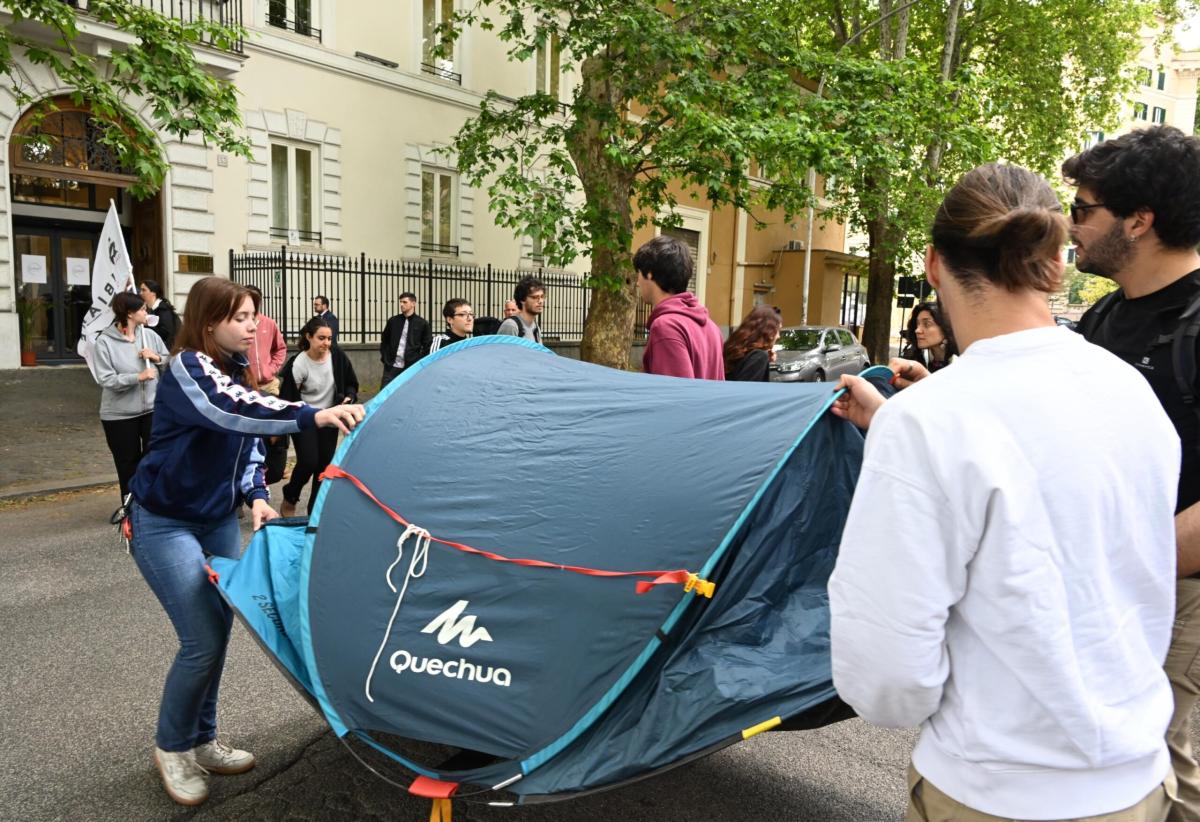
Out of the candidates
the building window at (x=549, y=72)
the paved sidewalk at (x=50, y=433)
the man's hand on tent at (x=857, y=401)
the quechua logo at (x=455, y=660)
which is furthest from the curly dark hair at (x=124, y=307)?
the building window at (x=549, y=72)

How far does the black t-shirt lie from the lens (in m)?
2.08

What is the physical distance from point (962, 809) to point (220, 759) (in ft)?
9.02

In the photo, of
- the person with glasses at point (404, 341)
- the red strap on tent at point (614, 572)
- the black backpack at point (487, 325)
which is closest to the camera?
the red strap on tent at point (614, 572)

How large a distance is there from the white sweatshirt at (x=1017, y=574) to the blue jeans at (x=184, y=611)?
2.37 m

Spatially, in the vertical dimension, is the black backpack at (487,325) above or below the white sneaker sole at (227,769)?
above

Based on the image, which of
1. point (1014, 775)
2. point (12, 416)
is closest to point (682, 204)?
point (12, 416)

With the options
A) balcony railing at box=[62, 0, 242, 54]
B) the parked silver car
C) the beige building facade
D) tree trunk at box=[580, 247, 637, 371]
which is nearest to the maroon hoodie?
the beige building facade

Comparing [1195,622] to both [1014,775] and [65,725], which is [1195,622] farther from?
[65,725]

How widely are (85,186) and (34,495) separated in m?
8.35

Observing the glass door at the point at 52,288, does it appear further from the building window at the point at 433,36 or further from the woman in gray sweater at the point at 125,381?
the woman in gray sweater at the point at 125,381

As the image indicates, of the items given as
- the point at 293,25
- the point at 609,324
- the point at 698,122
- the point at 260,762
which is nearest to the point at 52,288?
the point at 293,25

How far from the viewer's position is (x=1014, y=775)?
1290 mm

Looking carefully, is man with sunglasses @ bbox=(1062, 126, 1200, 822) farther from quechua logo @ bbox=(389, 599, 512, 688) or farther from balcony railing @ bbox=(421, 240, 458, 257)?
balcony railing @ bbox=(421, 240, 458, 257)

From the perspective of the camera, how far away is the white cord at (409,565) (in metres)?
2.60
